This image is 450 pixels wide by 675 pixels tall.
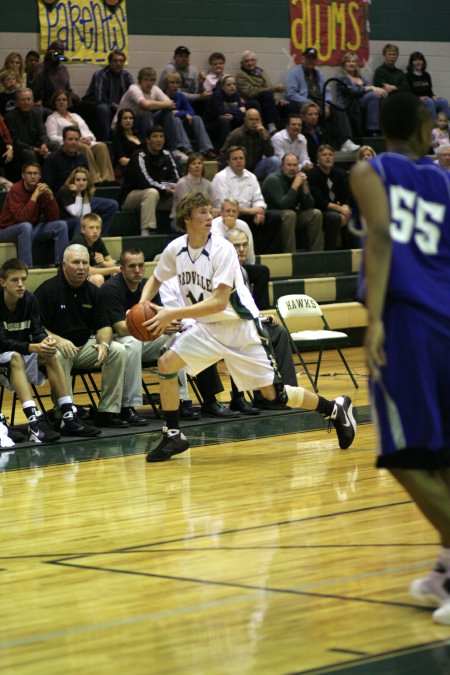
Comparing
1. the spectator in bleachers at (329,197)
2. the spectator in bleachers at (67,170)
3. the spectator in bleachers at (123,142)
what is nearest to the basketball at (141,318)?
the spectator in bleachers at (67,170)

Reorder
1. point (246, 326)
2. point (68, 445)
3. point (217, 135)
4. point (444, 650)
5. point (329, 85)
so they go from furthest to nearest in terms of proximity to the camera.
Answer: point (329, 85), point (217, 135), point (68, 445), point (246, 326), point (444, 650)

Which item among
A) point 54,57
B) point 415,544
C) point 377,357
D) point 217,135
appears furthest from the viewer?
point 217,135

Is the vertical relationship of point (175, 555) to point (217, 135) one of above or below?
below

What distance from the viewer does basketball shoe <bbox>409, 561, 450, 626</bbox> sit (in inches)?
147

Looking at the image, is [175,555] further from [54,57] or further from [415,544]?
[54,57]

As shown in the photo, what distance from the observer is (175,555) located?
482 centimetres

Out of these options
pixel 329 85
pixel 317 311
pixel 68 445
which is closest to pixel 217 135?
pixel 329 85

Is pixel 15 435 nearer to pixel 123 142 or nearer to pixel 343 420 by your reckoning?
pixel 343 420

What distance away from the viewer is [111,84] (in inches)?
556

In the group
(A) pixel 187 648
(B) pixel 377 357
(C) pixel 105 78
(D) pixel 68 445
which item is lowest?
(D) pixel 68 445

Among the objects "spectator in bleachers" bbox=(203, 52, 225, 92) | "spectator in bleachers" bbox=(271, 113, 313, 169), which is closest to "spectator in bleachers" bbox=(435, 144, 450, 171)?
"spectator in bleachers" bbox=(271, 113, 313, 169)

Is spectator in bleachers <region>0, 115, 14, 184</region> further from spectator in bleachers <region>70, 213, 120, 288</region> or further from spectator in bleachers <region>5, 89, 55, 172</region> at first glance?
spectator in bleachers <region>70, 213, 120, 288</region>

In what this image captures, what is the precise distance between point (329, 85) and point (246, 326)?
10486mm

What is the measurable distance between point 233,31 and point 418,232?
13.3 meters
